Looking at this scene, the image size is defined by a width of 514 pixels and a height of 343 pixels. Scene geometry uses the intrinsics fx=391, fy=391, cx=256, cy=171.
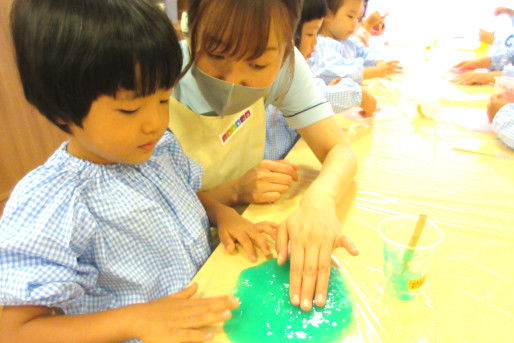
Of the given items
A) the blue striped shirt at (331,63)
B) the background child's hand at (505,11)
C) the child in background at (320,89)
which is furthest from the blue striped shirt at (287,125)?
the background child's hand at (505,11)

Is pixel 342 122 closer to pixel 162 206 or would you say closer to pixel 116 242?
pixel 162 206

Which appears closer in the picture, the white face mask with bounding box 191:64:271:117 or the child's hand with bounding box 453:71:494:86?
the white face mask with bounding box 191:64:271:117

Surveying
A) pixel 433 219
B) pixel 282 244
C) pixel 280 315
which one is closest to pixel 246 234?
pixel 282 244

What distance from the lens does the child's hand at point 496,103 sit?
134cm

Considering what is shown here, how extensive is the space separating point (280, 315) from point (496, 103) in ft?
3.78

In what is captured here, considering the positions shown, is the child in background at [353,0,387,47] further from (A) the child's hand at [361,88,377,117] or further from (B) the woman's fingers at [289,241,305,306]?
(B) the woman's fingers at [289,241,305,306]

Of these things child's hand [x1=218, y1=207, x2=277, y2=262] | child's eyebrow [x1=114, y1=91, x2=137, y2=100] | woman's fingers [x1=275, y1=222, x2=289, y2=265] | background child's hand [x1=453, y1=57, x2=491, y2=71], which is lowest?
child's hand [x1=218, y1=207, x2=277, y2=262]

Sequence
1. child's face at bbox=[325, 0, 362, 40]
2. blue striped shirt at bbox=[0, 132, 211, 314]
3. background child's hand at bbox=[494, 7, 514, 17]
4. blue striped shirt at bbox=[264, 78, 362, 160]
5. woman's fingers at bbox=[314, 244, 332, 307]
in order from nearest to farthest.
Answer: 1. blue striped shirt at bbox=[0, 132, 211, 314]
2. woman's fingers at bbox=[314, 244, 332, 307]
3. blue striped shirt at bbox=[264, 78, 362, 160]
4. child's face at bbox=[325, 0, 362, 40]
5. background child's hand at bbox=[494, 7, 514, 17]

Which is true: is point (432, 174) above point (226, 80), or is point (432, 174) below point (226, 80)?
below

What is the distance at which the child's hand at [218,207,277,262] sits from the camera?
80 cm

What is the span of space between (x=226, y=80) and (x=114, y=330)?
546 millimetres

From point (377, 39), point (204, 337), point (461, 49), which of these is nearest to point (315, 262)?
point (204, 337)

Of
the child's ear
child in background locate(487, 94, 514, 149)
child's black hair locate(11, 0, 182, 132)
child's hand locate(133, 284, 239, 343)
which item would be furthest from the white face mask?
the child's ear

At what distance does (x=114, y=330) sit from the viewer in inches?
23.6
